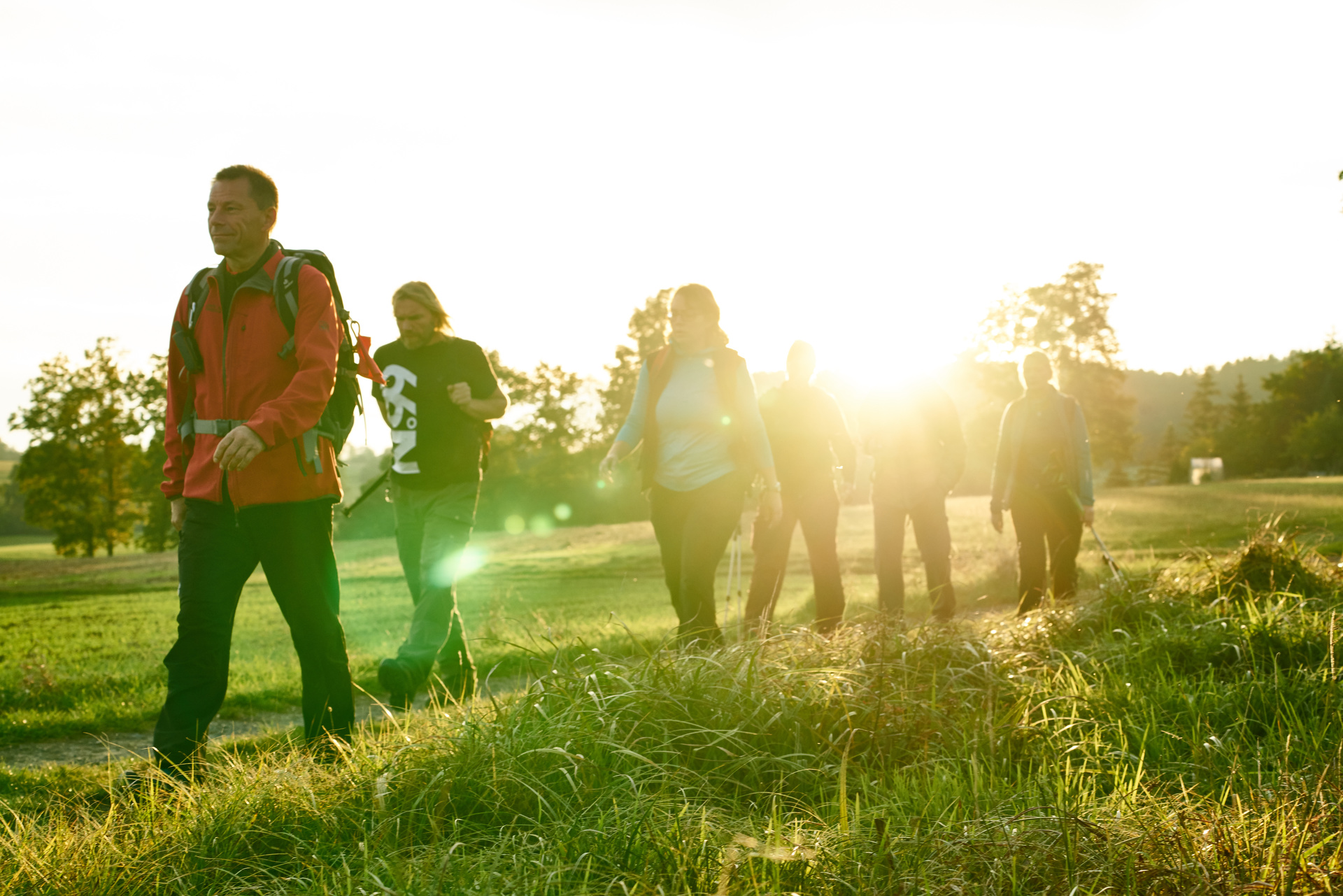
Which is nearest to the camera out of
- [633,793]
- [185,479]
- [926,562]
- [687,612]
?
[633,793]

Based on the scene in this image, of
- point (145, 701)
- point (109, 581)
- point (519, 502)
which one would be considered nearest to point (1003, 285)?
point (519, 502)

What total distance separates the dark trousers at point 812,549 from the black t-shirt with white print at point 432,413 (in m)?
2.53

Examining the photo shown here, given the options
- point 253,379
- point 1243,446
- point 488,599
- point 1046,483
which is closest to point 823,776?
point 253,379

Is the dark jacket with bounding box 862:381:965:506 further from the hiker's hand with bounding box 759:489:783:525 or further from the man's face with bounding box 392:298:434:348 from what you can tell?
the man's face with bounding box 392:298:434:348

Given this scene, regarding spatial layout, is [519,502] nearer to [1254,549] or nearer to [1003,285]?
[1003,285]

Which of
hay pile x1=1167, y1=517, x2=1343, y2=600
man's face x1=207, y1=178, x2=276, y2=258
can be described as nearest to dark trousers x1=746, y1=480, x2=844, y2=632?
hay pile x1=1167, y1=517, x2=1343, y2=600

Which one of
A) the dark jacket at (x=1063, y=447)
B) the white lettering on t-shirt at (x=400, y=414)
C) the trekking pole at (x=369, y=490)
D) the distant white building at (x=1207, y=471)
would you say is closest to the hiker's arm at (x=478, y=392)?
the white lettering on t-shirt at (x=400, y=414)

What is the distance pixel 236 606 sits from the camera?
150 inches

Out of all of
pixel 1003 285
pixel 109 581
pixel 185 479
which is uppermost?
pixel 1003 285

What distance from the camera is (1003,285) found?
49.8 metres

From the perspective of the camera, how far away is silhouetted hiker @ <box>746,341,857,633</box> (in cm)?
736

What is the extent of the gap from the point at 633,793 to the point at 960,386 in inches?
2099

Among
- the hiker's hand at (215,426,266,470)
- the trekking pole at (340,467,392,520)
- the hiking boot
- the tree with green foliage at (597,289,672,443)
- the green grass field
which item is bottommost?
the green grass field

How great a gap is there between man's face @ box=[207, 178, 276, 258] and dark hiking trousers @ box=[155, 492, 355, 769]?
1.05m
